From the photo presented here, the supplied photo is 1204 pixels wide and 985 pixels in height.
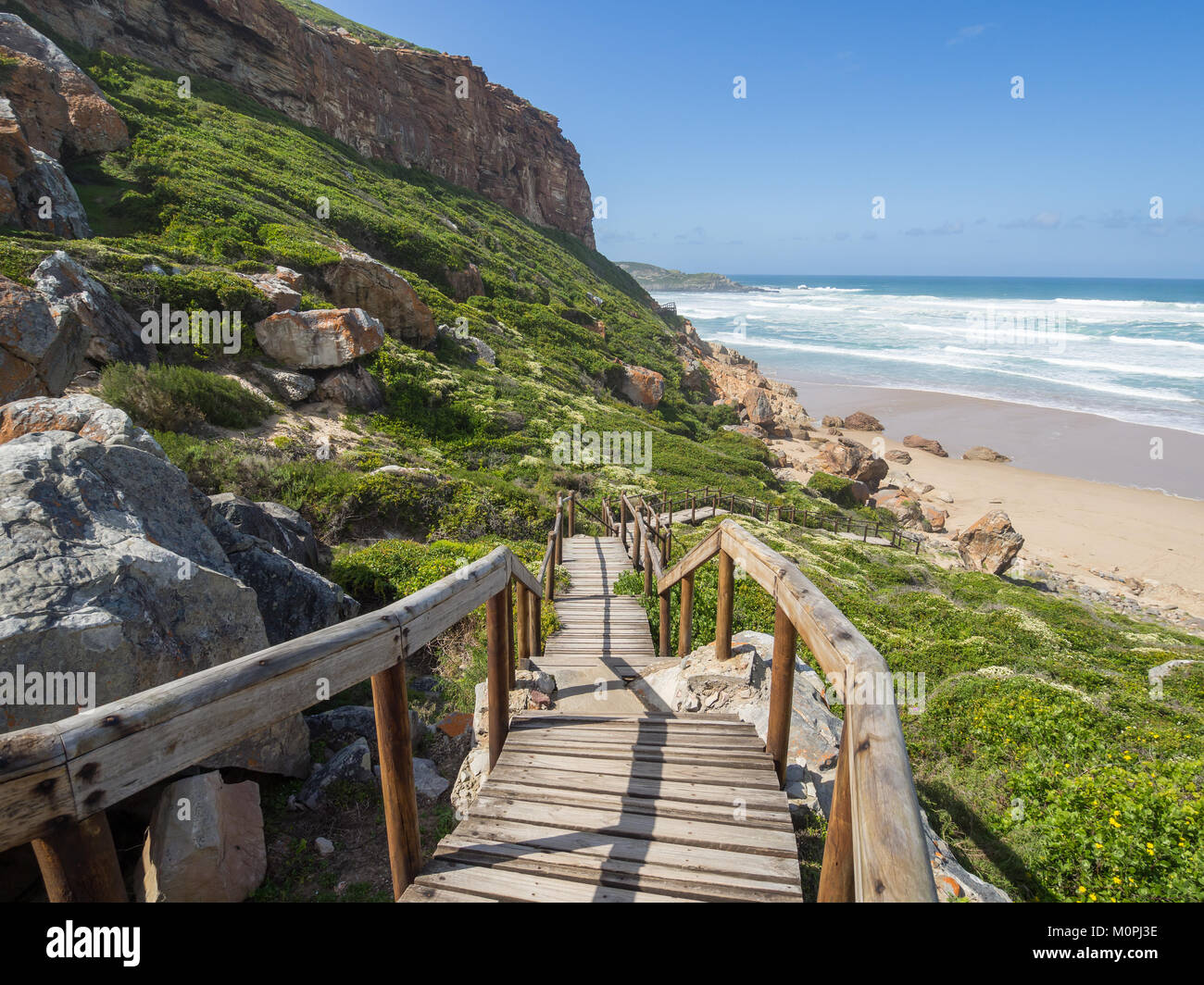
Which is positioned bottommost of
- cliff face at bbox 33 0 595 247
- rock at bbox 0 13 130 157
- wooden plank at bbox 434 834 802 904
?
wooden plank at bbox 434 834 802 904

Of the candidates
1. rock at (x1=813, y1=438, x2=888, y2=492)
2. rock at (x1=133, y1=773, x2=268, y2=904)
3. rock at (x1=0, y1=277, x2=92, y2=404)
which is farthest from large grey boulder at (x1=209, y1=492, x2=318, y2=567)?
rock at (x1=813, y1=438, x2=888, y2=492)

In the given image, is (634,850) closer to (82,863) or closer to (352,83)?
(82,863)

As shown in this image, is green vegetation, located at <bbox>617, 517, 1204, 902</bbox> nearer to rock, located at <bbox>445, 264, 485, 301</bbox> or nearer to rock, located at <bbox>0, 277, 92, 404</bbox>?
rock, located at <bbox>0, 277, 92, 404</bbox>

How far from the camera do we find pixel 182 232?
16000mm

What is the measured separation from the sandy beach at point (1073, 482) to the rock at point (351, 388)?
67.0 ft

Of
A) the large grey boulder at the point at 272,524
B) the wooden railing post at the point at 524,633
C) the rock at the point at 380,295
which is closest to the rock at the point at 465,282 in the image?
the rock at the point at 380,295

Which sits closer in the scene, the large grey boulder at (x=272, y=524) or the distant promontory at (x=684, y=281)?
the large grey boulder at (x=272, y=524)

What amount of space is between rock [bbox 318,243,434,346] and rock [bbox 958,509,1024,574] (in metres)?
19.1

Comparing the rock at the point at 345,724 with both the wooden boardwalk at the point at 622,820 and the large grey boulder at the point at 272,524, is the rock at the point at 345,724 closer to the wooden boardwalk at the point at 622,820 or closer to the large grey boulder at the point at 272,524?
the wooden boardwalk at the point at 622,820

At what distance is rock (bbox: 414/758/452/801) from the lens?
4.07 m

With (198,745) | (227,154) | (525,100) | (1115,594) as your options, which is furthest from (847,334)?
(198,745)

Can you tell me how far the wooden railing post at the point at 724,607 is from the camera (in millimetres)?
4238

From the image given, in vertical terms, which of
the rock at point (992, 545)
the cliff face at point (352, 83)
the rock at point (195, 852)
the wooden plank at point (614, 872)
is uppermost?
the cliff face at point (352, 83)

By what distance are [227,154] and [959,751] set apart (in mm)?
28226
